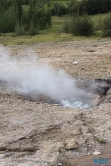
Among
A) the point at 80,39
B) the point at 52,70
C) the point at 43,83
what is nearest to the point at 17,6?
the point at 80,39

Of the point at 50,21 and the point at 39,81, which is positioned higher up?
the point at 50,21

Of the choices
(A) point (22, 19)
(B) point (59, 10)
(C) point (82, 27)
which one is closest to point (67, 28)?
(C) point (82, 27)

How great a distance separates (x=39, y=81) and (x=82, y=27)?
1125cm

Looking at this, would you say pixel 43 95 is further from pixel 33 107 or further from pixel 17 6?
pixel 17 6

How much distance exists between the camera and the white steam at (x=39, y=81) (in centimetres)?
999

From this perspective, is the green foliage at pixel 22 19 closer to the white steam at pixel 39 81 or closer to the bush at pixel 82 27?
the bush at pixel 82 27

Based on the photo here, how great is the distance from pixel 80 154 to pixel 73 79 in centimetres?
483

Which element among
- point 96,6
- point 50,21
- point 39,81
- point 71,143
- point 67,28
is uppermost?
point 96,6

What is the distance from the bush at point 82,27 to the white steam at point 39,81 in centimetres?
847

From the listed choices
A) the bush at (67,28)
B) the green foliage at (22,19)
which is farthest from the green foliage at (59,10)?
the bush at (67,28)

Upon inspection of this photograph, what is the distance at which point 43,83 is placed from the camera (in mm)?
10539

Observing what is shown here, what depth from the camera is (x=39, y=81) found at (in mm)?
10648

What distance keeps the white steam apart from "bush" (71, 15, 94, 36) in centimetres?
847

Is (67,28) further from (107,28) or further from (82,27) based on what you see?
(107,28)
